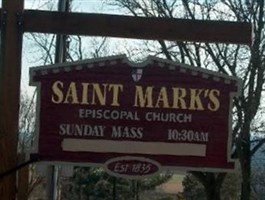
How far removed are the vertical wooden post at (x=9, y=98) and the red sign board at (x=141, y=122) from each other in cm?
28

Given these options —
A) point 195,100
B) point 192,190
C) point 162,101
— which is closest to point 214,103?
point 195,100

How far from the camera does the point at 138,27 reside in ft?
21.1

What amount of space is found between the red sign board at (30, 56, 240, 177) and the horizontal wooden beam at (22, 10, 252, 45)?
1.04 feet

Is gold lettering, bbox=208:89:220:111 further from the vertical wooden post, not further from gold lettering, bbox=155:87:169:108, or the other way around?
the vertical wooden post

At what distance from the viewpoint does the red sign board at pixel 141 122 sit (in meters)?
6.21

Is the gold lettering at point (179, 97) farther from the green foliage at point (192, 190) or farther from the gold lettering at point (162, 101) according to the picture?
the green foliage at point (192, 190)

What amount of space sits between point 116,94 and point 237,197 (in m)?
30.9

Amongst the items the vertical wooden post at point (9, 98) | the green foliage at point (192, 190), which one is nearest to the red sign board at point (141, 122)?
the vertical wooden post at point (9, 98)

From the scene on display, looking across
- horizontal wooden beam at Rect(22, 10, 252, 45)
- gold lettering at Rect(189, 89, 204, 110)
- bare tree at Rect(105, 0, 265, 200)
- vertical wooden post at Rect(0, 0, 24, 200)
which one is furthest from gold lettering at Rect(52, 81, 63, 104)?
bare tree at Rect(105, 0, 265, 200)

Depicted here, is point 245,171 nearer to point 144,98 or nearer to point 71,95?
point 144,98

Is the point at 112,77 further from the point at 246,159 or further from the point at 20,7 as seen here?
the point at 246,159

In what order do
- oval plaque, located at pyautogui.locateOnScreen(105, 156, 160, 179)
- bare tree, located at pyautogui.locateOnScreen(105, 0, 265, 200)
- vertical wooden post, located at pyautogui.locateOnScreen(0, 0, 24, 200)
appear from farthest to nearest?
bare tree, located at pyautogui.locateOnScreen(105, 0, 265, 200) → vertical wooden post, located at pyautogui.locateOnScreen(0, 0, 24, 200) → oval plaque, located at pyautogui.locateOnScreen(105, 156, 160, 179)

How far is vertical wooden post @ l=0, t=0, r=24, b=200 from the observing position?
6363 millimetres

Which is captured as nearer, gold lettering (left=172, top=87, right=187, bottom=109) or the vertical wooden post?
gold lettering (left=172, top=87, right=187, bottom=109)
